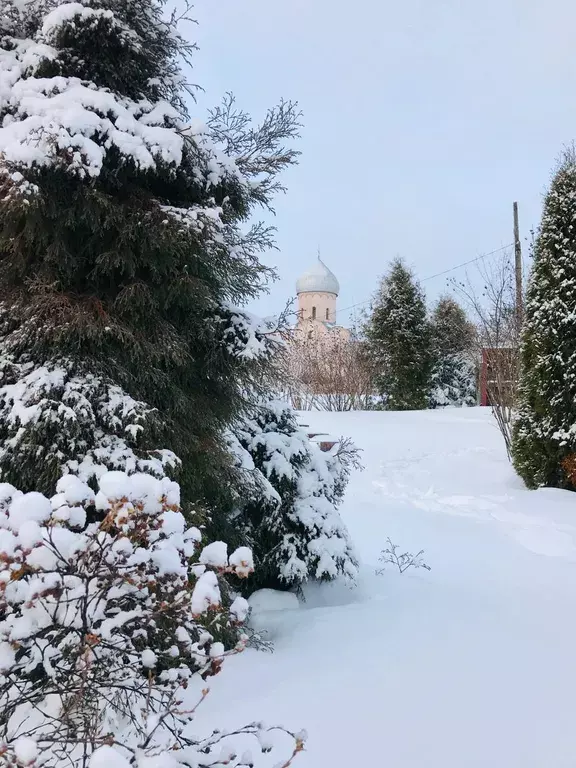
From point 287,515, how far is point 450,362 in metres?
16.3

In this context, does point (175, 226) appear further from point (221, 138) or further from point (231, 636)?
point (231, 636)

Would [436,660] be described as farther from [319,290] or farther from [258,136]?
[319,290]

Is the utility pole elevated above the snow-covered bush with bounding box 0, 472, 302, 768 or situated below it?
above

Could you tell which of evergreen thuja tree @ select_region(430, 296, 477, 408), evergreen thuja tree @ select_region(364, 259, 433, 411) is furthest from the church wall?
evergreen thuja tree @ select_region(364, 259, 433, 411)

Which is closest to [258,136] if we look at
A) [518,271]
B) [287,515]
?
[287,515]

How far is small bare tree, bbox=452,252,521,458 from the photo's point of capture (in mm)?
9052

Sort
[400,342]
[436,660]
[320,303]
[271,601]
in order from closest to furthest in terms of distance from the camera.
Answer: [436,660] < [271,601] < [400,342] < [320,303]

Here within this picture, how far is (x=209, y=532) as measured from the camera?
9.96ft

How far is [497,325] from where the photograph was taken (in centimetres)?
967

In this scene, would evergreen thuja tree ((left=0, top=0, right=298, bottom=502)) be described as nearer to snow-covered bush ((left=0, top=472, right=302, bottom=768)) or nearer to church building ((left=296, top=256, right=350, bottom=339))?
snow-covered bush ((left=0, top=472, right=302, bottom=768))

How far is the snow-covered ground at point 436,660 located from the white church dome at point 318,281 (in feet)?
92.7

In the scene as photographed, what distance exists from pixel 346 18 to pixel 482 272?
6213 mm

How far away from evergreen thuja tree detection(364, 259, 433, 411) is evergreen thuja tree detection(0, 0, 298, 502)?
14.0m

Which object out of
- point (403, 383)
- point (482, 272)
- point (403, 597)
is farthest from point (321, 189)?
point (403, 597)
